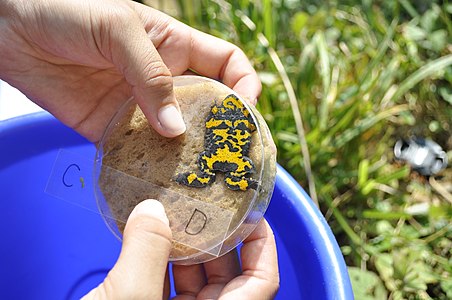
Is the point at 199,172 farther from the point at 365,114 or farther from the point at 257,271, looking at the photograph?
the point at 365,114

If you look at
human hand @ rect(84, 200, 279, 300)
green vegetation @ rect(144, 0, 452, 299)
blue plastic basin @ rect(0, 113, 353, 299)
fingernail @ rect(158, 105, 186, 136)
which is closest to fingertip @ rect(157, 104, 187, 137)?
fingernail @ rect(158, 105, 186, 136)

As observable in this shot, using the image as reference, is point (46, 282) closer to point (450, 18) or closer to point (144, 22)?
point (144, 22)

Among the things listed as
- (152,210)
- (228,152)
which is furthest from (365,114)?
(152,210)

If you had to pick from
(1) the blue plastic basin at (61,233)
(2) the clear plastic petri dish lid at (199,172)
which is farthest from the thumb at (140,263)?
(1) the blue plastic basin at (61,233)

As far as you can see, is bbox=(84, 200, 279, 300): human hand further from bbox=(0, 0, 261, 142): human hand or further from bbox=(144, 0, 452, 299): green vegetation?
bbox=(144, 0, 452, 299): green vegetation

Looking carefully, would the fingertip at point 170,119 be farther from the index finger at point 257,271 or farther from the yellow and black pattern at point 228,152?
the index finger at point 257,271

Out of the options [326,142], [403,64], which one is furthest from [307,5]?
[326,142]
